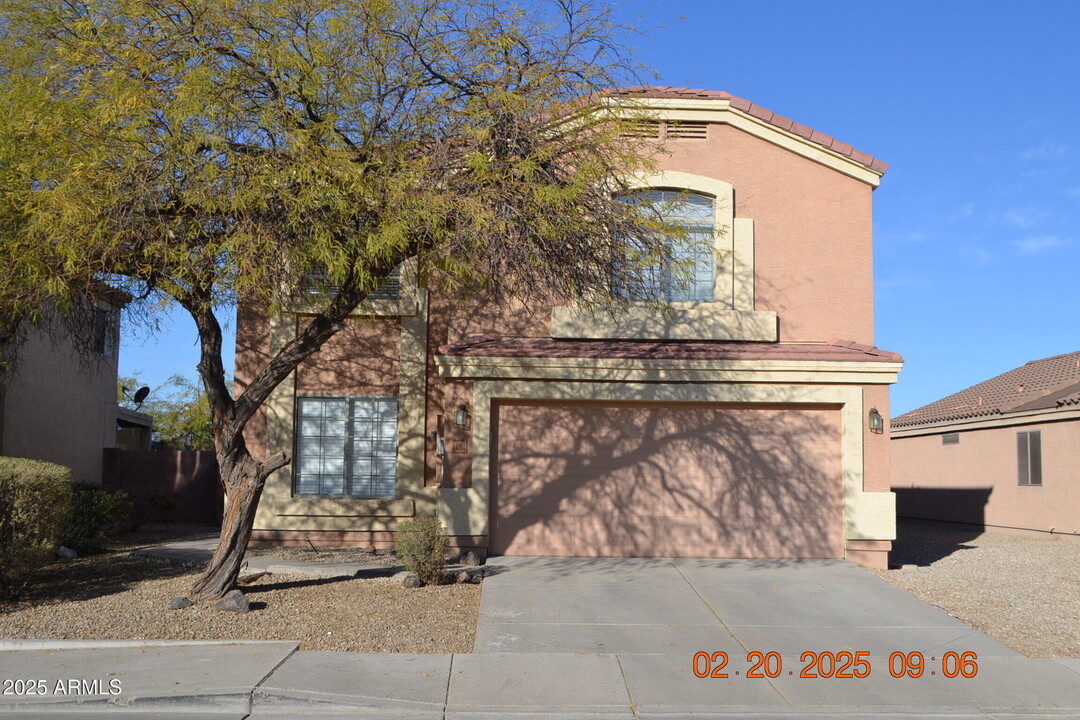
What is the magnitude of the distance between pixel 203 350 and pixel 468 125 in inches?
150

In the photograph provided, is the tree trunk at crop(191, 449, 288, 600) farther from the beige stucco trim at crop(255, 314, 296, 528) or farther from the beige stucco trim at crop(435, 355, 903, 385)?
the beige stucco trim at crop(255, 314, 296, 528)

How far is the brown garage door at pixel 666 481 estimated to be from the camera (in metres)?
13.6

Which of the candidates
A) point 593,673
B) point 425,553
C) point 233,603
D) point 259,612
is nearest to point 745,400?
point 425,553

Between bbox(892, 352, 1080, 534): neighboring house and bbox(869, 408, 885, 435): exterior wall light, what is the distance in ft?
22.8

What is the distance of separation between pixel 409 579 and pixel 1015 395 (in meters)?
16.9

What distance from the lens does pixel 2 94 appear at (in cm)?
1005

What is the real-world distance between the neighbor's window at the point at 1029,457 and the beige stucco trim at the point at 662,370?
7990 millimetres

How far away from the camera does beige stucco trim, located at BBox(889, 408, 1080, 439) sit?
18402mm

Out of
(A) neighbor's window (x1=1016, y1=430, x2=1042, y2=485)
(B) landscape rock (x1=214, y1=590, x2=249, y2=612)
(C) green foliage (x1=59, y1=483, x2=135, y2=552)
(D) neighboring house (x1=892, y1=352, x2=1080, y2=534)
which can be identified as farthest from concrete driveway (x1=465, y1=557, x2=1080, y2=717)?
(A) neighbor's window (x1=1016, y1=430, x2=1042, y2=485)

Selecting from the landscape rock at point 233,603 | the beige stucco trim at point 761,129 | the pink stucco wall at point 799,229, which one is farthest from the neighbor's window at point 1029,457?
the landscape rock at point 233,603

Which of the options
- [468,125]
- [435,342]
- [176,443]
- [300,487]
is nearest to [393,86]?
[468,125]

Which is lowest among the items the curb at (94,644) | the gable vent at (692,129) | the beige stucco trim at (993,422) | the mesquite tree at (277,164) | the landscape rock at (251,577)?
the curb at (94,644)

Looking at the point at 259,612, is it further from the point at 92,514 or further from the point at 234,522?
the point at 92,514

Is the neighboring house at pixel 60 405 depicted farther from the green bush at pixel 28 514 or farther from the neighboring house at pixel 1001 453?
the neighboring house at pixel 1001 453
